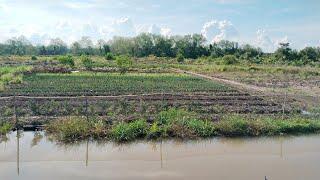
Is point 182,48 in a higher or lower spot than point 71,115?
higher

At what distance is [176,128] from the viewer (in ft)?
44.4

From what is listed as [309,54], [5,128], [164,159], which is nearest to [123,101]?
[5,128]

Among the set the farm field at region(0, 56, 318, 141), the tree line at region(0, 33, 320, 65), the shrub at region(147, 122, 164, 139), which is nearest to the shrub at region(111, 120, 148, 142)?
the shrub at region(147, 122, 164, 139)

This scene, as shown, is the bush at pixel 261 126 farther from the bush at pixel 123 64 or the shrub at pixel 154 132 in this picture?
the bush at pixel 123 64

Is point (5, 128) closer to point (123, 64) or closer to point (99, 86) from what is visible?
point (99, 86)

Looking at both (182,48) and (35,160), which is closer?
(35,160)

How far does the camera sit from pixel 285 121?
49.2 ft

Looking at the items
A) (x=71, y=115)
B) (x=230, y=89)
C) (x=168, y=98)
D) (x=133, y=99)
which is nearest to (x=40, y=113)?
(x=71, y=115)

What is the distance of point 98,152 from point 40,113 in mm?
4677

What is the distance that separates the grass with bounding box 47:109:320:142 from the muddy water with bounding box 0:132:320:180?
0.40 metres

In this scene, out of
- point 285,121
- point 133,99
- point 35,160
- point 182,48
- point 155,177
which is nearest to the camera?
point 155,177

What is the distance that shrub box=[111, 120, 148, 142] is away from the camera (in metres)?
13.0

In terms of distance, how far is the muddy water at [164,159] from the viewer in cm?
1028

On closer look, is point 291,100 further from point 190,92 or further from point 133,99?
point 133,99
